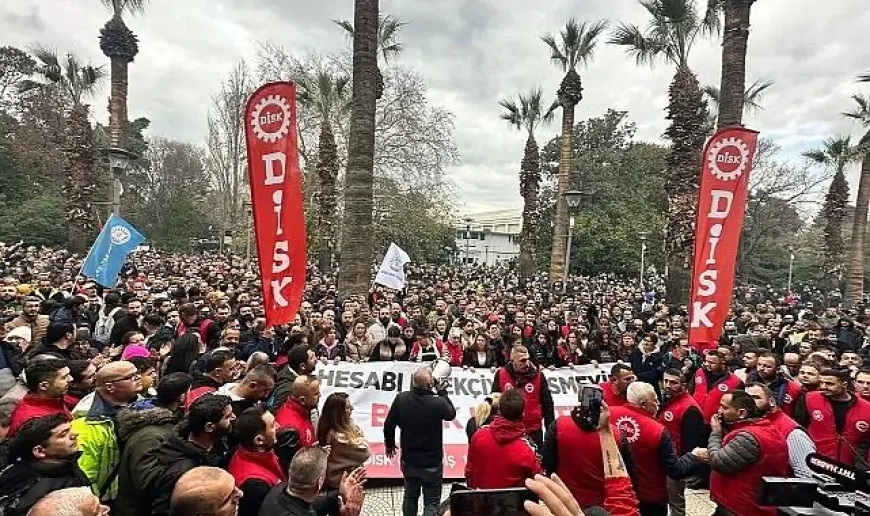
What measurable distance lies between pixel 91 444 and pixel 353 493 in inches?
64.9

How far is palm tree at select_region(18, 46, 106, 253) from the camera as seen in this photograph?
21.0 metres

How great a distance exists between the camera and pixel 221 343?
7.29m

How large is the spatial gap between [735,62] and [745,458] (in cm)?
946

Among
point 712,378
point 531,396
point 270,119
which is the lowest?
point 531,396

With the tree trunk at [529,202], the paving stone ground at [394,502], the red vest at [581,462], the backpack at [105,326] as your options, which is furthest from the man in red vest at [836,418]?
the tree trunk at [529,202]

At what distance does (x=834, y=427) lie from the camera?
15.8 ft

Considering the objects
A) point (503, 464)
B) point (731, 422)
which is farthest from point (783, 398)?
point (503, 464)

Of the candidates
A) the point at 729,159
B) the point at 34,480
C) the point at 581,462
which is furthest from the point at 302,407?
the point at 729,159

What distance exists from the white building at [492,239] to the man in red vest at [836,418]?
169 feet

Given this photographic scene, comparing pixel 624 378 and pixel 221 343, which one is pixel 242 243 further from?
pixel 624 378

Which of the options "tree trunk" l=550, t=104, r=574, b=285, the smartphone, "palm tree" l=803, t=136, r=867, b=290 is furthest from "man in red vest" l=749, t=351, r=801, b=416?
"palm tree" l=803, t=136, r=867, b=290

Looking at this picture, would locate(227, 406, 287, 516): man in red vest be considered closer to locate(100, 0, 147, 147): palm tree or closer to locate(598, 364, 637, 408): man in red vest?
locate(598, 364, 637, 408): man in red vest

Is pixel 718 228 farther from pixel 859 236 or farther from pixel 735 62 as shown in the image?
pixel 859 236

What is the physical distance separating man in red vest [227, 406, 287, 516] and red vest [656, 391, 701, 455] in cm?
359
